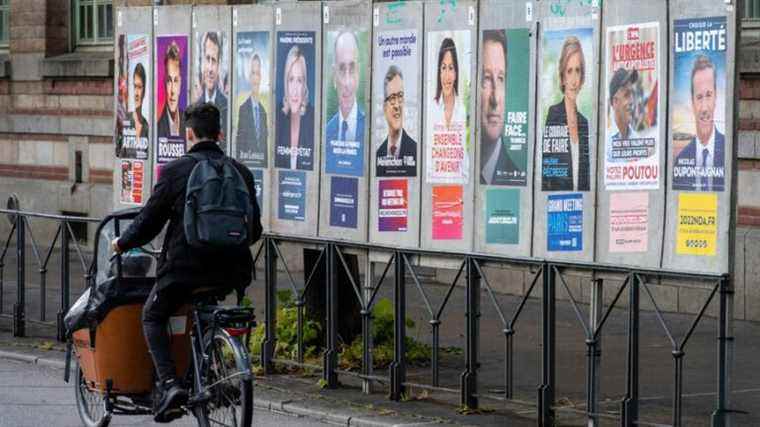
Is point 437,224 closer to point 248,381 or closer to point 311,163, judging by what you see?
point 311,163

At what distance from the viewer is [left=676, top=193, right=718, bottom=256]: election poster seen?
9.01 m

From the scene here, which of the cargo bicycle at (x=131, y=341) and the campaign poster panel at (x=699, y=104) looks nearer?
the cargo bicycle at (x=131, y=341)

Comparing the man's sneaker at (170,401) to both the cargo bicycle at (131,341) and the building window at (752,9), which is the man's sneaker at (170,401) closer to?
the cargo bicycle at (131,341)

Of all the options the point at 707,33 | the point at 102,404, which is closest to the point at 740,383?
the point at 707,33

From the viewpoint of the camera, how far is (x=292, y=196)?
12.0 m

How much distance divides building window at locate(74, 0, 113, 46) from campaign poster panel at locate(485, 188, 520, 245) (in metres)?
12.9

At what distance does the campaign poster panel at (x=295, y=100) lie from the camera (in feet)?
38.8

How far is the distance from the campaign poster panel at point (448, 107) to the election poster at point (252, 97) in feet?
5.38

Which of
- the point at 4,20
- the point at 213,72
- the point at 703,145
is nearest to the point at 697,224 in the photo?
the point at 703,145

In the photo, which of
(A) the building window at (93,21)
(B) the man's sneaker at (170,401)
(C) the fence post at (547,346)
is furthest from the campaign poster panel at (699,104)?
(A) the building window at (93,21)

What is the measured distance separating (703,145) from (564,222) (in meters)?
1.18

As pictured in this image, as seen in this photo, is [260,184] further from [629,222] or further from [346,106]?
[629,222]

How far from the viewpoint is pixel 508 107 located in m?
10.4

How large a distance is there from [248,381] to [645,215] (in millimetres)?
2656
